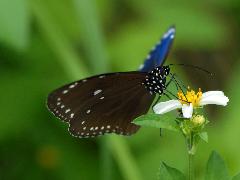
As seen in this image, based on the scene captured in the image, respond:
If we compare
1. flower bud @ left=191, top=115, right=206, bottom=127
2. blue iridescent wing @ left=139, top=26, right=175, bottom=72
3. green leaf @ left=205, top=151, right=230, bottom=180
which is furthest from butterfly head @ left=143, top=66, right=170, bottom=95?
green leaf @ left=205, top=151, right=230, bottom=180

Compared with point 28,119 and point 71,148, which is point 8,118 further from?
point 71,148

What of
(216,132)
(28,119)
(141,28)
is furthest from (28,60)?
(216,132)

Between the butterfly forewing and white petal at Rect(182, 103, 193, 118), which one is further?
the butterfly forewing

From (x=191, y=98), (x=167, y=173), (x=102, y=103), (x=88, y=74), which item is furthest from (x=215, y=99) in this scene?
(x=88, y=74)

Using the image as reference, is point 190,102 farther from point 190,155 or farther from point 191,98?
point 190,155

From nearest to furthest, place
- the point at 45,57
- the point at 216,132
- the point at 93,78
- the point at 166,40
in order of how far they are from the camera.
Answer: the point at 93,78 < the point at 166,40 < the point at 216,132 < the point at 45,57

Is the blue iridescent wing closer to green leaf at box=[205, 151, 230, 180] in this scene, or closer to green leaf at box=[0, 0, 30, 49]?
green leaf at box=[0, 0, 30, 49]

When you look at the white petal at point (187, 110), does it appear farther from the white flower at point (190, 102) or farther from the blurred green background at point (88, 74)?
the blurred green background at point (88, 74)
